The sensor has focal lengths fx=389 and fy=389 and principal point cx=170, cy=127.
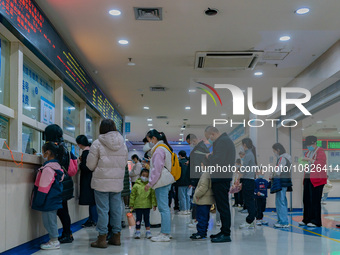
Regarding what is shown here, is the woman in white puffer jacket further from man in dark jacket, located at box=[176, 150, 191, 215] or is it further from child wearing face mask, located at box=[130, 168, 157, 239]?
man in dark jacket, located at box=[176, 150, 191, 215]

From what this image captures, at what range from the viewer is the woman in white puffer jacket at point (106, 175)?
167 inches

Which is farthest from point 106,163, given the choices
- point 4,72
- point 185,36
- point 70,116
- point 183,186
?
point 183,186

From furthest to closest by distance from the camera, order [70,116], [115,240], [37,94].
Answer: [70,116], [37,94], [115,240]

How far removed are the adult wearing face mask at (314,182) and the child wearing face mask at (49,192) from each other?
4066 millimetres

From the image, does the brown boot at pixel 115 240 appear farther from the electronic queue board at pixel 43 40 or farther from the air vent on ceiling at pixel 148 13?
the air vent on ceiling at pixel 148 13

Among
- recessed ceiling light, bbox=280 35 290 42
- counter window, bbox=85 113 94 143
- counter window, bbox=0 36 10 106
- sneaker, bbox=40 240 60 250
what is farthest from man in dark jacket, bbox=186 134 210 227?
counter window, bbox=85 113 94 143

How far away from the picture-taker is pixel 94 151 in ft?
14.1

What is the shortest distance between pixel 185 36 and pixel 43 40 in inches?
83.4

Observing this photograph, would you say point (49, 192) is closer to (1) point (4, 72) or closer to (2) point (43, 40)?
(1) point (4, 72)

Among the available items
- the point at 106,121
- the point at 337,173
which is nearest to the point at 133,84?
the point at 106,121

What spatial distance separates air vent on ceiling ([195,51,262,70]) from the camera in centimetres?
661

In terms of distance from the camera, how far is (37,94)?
211 inches

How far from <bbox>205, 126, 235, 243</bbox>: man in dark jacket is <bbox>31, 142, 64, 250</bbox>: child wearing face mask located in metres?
1.80

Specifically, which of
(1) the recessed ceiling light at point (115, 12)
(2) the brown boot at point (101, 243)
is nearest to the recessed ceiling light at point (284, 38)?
(1) the recessed ceiling light at point (115, 12)
